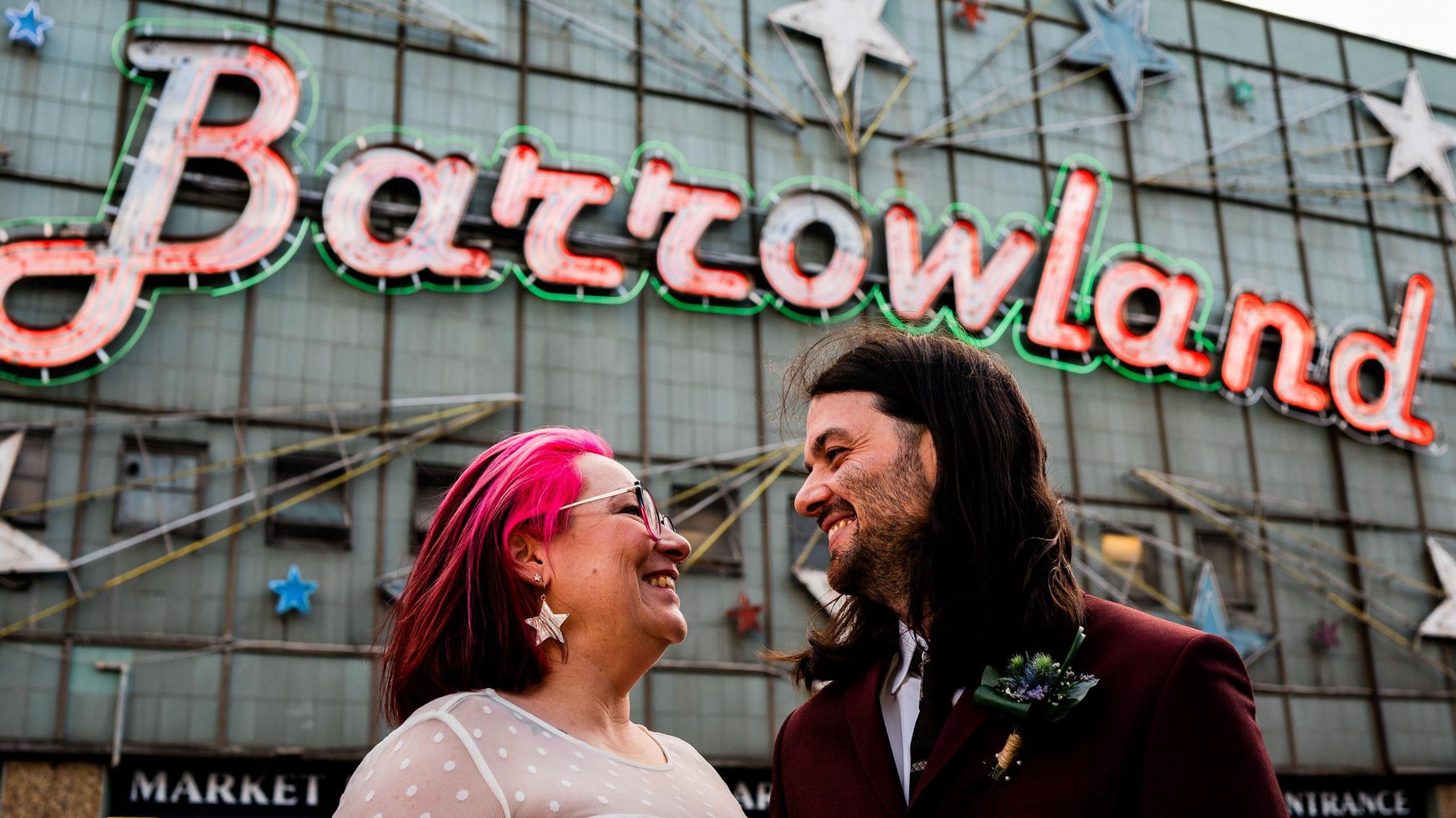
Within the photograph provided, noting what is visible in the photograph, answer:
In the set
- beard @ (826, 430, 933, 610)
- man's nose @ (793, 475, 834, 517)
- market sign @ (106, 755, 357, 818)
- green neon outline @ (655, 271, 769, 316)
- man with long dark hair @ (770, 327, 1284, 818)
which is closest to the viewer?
man with long dark hair @ (770, 327, 1284, 818)

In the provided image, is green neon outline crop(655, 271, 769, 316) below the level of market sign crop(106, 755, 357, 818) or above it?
above

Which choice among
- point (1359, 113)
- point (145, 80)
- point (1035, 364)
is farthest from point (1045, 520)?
point (1359, 113)

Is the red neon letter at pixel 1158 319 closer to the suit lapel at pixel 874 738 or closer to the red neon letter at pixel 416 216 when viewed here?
the red neon letter at pixel 416 216

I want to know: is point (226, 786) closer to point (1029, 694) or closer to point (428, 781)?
point (428, 781)

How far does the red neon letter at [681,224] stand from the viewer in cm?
1803

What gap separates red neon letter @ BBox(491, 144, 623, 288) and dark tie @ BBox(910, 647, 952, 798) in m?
14.0

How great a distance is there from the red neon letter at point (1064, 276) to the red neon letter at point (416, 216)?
8276 mm

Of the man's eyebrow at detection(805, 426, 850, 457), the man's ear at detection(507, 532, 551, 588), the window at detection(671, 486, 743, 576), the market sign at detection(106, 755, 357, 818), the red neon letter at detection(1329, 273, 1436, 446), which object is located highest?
the red neon letter at detection(1329, 273, 1436, 446)

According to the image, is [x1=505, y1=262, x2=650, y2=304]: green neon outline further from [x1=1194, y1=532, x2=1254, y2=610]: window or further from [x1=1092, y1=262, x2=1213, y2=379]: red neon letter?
[x1=1194, y1=532, x2=1254, y2=610]: window

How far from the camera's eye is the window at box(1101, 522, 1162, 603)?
1969 centimetres

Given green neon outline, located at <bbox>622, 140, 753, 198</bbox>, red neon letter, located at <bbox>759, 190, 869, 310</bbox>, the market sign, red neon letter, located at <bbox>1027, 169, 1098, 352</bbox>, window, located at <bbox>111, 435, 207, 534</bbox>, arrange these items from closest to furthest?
1. the market sign
2. window, located at <bbox>111, 435, 207, 534</bbox>
3. green neon outline, located at <bbox>622, 140, 753, 198</bbox>
4. red neon letter, located at <bbox>759, 190, 869, 310</bbox>
5. red neon letter, located at <bbox>1027, 169, 1098, 352</bbox>

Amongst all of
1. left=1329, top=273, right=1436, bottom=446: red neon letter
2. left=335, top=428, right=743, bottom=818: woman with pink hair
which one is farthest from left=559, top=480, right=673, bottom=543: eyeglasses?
left=1329, top=273, right=1436, bottom=446: red neon letter

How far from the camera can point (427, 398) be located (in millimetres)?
16609

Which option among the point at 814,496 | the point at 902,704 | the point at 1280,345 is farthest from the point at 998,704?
the point at 1280,345
